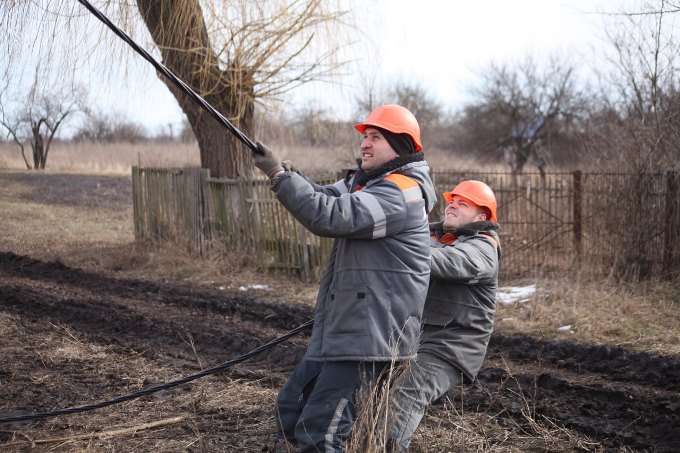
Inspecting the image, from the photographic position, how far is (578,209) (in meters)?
11.8

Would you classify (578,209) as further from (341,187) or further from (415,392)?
(415,392)

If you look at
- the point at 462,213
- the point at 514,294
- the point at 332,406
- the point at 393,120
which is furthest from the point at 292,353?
the point at 514,294

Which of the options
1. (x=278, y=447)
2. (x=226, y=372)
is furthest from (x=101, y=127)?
(x=278, y=447)

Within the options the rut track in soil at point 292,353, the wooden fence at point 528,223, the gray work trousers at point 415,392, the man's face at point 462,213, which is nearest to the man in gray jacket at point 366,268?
the gray work trousers at point 415,392

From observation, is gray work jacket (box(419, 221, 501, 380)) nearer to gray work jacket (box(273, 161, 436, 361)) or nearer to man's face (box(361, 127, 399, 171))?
gray work jacket (box(273, 161, 436, 361))

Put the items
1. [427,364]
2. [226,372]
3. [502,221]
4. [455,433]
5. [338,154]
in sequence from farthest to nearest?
1. [338,154]
2. [502,221]
3. [226,372]
4. [455,433]
5. [427,364]

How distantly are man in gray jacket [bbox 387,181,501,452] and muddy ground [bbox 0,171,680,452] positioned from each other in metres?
0.32

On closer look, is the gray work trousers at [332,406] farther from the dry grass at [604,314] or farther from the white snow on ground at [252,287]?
the white snow on ground at [252,287]

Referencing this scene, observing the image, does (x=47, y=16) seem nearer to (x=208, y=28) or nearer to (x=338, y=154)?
(x=208, y=28)

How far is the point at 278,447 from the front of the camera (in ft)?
13.9

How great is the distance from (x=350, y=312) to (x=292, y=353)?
3.99m

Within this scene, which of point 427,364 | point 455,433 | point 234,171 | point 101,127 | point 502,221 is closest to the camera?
point 427,364

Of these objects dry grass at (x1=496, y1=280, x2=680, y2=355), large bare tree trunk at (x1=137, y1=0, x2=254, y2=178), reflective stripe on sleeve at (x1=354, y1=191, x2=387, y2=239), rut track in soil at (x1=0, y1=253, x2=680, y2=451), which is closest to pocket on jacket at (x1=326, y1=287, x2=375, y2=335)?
reflective stripe on sleeve at (x1=354, y1=191, x2=387, y2=239)

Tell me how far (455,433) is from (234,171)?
9760mm
